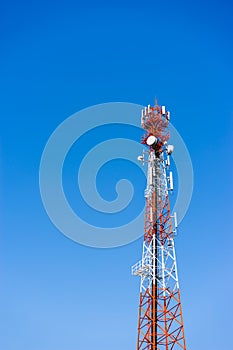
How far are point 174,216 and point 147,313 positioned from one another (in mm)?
8180

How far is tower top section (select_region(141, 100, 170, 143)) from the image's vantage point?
42.1 metres

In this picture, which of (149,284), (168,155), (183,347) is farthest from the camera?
(168,155)

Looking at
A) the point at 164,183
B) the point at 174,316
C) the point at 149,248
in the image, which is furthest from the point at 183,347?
the point at 164,183

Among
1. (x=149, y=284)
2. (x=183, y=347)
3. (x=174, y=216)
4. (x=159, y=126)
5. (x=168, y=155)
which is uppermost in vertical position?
(x=159, y=126)

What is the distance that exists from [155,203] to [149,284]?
22.8ft

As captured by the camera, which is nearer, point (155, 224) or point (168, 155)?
point (155, 224)

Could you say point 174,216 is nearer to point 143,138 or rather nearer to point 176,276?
point 176,276

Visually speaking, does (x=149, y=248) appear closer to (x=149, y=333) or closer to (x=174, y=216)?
(x=174, y=216)

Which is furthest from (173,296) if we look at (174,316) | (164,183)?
(164,183)

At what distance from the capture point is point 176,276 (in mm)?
36219

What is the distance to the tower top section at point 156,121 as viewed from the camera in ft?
138

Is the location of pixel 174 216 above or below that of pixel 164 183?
below

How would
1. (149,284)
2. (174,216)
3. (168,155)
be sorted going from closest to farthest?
1. (149,284)
2. (174,216)
3. (168,155)

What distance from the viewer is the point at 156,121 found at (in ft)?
138
